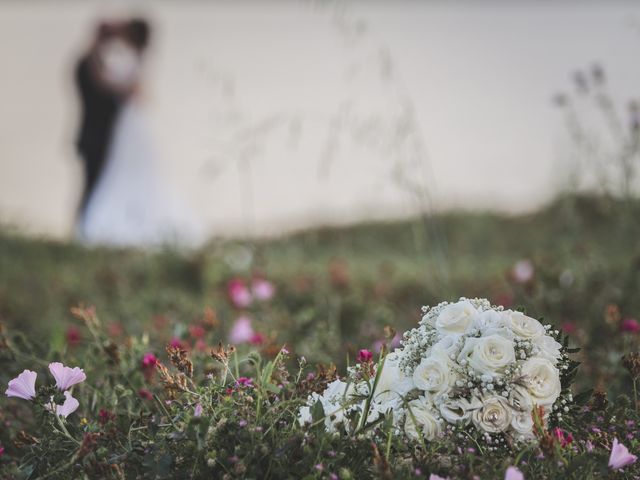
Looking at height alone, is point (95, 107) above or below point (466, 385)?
below

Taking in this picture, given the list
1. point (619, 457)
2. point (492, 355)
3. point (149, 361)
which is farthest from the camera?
point (149, 361)

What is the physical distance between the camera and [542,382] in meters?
1.77

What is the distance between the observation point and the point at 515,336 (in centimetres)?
181

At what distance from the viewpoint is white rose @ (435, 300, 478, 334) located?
1.84m

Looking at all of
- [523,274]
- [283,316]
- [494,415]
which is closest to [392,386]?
[494,415]

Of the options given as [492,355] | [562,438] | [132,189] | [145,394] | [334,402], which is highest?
[492,355]

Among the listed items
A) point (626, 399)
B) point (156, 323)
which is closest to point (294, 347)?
point (156, 323)

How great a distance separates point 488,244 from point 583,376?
252 inches

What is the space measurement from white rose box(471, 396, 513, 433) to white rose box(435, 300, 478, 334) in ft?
0.61

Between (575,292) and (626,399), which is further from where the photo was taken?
(575,292)

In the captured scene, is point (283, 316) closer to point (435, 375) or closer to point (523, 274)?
point (523, 274)

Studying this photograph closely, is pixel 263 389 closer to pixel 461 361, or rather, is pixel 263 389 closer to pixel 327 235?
pixel 461 361

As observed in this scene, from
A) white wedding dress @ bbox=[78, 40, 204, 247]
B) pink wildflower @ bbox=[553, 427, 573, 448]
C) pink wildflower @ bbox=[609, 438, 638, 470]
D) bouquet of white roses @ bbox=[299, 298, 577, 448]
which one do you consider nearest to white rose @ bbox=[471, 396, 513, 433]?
bouquet of white roses @ bbox=[299, 298, 577, 448]

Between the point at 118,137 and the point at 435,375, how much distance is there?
10981 millimetres
